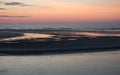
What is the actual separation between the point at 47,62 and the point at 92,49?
747 centimetres

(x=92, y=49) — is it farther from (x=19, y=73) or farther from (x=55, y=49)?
(x=19, y=73)

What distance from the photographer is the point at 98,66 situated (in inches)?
581

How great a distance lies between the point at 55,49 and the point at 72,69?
8.39 m

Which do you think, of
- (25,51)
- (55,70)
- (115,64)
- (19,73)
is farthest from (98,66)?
(25,51)

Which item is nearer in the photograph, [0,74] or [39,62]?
[0,74]

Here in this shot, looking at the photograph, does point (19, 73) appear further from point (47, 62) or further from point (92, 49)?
point (92, 49)

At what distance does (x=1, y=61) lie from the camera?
16375mm

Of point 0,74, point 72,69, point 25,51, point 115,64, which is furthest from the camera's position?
point 25,51

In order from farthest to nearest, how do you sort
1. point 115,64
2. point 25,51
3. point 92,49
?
point 92,49
point 25,51
point 115,64

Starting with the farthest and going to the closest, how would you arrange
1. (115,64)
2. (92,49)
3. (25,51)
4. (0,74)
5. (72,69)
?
(92,49) < (25,51) < (115,64) < (72,69) < (0,74)

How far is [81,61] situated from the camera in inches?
646

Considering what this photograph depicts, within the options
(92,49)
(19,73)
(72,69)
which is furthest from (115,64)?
(92,49)

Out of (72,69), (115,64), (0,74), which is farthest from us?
(115,64)

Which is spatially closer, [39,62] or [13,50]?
[39,62]
